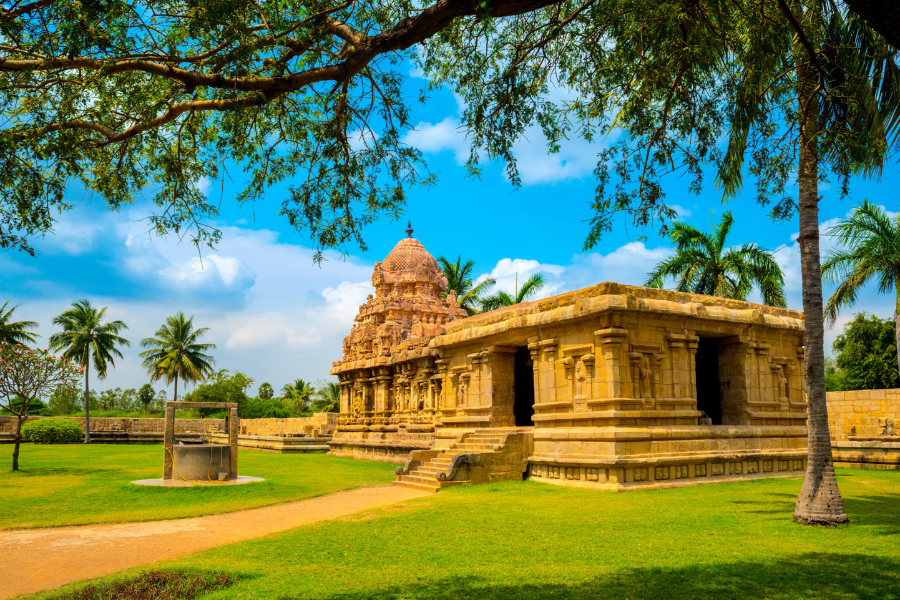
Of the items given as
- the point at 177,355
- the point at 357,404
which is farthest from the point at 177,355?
the point at 357,404

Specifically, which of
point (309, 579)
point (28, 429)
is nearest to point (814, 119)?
point (309, 579)

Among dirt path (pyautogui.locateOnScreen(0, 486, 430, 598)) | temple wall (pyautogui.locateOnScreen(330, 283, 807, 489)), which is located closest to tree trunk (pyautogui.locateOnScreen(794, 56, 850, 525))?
temple wall (pyautogui.locateOnScreen(330, 283, 807, 489))

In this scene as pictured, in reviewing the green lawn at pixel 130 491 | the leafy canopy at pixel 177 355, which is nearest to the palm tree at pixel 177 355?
the leafy canopy at pixel 177 355

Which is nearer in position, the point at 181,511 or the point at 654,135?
the point at 654,135

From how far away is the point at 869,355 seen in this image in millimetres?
26891

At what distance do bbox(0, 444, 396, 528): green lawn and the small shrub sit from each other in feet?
14.7

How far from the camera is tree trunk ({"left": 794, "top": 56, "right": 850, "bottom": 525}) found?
7.95 metres

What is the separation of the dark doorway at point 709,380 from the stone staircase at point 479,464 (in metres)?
4.67

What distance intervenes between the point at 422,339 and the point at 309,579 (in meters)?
15.5

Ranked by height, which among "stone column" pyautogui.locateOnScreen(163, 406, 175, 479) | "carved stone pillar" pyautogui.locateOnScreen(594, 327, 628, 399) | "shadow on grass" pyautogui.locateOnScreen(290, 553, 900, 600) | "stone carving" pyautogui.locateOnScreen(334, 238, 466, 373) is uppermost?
"stone carving" pyautogui.locateOnScreen(334, 238, 466, 373)

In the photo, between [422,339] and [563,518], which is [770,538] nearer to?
[563,518]

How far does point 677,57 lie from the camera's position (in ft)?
24.2

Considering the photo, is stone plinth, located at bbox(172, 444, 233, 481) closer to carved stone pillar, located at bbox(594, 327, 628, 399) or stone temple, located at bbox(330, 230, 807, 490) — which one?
stone temple, located at bbox(330, 230, 807, 490)

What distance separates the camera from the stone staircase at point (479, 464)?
500 inches
